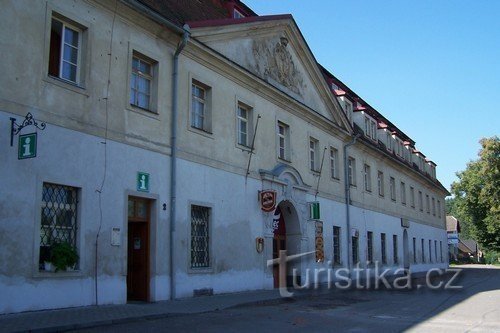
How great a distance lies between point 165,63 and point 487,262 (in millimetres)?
77098

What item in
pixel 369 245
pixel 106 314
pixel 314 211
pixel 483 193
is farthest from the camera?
pixel 483 193

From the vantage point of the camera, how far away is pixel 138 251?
14.5 metres

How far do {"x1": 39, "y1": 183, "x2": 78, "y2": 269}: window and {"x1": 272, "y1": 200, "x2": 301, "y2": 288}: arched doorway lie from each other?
1064 centimetres

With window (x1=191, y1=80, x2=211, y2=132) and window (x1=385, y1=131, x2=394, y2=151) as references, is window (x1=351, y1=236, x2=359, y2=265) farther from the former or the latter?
window (x1=191, y1=80, x2=211, y2=132)

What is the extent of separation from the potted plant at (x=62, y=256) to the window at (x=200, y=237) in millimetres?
4595

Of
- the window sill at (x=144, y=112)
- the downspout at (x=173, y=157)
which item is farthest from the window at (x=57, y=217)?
the downspout at (x=173, y=157)

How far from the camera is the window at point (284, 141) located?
2166cm

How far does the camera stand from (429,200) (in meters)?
46.2

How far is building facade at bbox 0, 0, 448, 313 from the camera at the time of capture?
36.5 ft

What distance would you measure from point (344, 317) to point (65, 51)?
8.85 meters

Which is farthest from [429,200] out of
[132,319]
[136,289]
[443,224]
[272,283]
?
[132,319]

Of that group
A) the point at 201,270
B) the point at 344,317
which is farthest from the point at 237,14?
the point at 344,317

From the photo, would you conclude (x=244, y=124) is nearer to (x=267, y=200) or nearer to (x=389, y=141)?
(x=267, y=200)

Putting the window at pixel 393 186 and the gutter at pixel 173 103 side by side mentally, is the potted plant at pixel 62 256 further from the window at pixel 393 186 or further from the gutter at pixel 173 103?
the window at pixel 393 186
